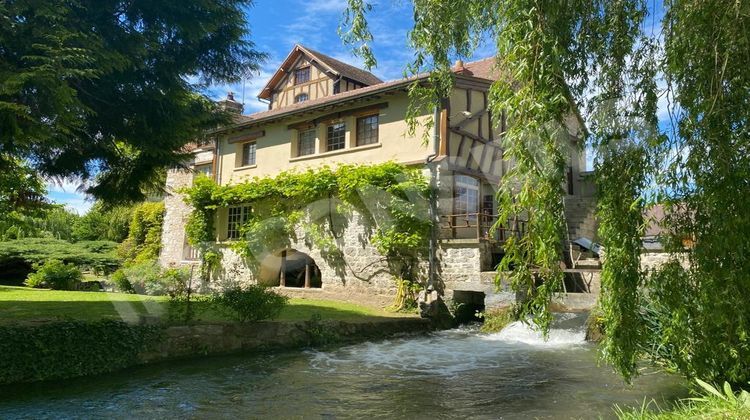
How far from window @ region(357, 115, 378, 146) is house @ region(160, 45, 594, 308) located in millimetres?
28

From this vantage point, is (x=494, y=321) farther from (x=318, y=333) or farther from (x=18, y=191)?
(x=18, y=191)

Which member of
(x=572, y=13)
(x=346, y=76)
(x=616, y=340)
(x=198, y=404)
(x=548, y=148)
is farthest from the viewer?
(x=346, y=76)

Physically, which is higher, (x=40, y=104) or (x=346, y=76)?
(x=346, y=76)

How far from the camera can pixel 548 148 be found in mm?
3520

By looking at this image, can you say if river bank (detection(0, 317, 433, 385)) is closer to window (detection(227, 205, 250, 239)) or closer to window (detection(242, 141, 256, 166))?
window (detection(227, 205, 250, 239))

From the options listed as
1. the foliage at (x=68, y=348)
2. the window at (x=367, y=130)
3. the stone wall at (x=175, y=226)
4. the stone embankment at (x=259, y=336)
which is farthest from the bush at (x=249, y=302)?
the stone wall at (x=175, y=226)

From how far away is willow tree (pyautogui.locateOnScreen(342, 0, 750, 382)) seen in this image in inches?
138

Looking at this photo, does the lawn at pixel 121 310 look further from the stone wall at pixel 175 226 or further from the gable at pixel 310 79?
the gable at pixel 310 79

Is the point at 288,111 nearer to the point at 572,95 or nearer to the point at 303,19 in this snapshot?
the point at 303,19

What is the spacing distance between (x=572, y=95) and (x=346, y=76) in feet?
52.8

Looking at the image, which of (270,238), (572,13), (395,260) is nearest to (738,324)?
(572,13)

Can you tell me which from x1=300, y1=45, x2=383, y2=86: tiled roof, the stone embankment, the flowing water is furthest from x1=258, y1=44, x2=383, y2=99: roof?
the flowing water

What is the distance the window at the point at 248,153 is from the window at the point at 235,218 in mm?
1606

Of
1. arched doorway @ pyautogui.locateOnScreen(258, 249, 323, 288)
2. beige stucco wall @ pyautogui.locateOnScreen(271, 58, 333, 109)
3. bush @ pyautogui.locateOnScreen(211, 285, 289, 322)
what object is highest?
beige stucco wall @ pyautogui.locateOnScreen(271, 58, 333, 109)
